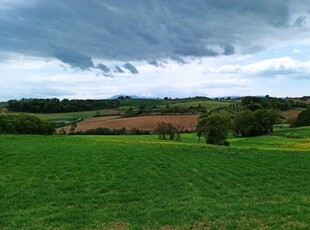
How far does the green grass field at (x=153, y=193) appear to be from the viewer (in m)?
15.2

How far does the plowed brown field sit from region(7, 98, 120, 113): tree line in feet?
106

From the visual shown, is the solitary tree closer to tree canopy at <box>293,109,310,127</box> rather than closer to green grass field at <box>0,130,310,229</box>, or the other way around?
tree canopy at <box>293,109,310,127</box>

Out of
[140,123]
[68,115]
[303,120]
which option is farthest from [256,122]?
[68,115]

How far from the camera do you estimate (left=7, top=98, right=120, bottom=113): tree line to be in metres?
162

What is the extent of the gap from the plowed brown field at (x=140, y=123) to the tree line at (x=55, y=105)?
32392 mm

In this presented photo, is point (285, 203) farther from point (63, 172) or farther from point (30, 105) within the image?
point (30, 105)

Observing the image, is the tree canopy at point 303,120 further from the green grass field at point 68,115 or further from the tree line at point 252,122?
the green grass field at point 68,115

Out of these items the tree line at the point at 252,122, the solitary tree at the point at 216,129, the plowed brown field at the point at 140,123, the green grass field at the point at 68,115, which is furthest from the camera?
the green grass field at the point at 68,115

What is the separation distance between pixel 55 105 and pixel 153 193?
157 m

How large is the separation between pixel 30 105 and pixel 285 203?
155297 mm

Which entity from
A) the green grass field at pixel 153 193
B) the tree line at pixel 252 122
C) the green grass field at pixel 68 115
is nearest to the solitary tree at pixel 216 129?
the tree line at pixel 252 122

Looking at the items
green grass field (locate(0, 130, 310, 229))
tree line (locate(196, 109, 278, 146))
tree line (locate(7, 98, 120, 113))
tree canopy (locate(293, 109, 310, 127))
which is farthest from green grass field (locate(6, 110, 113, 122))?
green grass field (locate(0, 130, 310, 229))

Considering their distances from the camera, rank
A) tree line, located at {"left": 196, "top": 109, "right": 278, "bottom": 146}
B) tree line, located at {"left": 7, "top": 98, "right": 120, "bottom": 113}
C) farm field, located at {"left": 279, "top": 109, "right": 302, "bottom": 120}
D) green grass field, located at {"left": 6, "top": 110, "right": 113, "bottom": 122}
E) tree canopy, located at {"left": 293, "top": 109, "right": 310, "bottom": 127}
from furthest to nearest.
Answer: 1. tree line, located at {"left": 7, "top": 98, "right": 120, "bottom": 113}
2. farm field, located at {"left": 279, "top": 109, "right": 302, "bottom": 120}
3. green grass field, located at {"left": 6, "top": 110, "right": 113, "bottom": 122}
4. tree canopy, located at {"left": 293, "top": 109, "right": 310, "bottom": 127}
5. tree line, located at {"left": 196, "top": 109, "right": 278, "bottom": 146}

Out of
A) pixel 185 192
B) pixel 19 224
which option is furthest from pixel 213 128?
pixel 19 224
